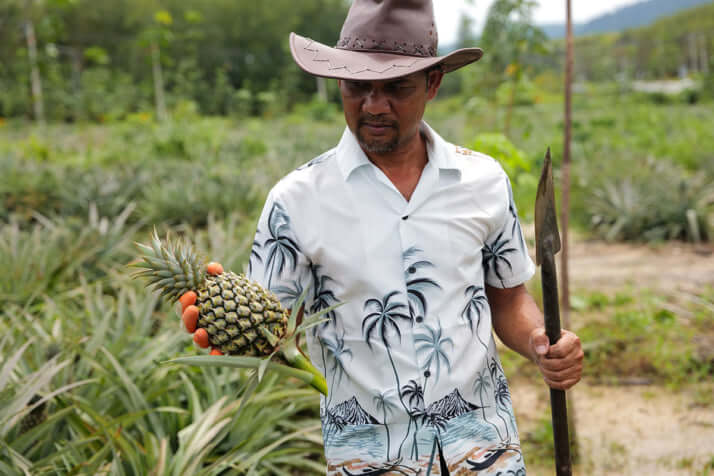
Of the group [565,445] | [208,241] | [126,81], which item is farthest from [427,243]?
[126,81]

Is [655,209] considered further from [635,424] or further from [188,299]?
[188,299]

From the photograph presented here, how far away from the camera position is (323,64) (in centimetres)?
Result: 157

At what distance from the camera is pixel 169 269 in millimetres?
1289

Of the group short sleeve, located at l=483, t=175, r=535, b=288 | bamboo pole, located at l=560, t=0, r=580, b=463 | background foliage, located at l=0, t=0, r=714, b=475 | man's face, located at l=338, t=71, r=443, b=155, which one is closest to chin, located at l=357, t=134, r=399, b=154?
man's face, located at l=338, t=71, r=443, b=155

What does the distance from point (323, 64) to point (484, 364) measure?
93 cm

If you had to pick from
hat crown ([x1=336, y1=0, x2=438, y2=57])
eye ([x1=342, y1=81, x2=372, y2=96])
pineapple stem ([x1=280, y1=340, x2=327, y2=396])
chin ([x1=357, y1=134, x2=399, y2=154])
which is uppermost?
hat crown ([x1=336, y1=0, x2=438, y2=57])

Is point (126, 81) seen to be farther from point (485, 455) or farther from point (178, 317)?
point (485, 455)

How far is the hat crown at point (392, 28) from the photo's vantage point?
1.59 m

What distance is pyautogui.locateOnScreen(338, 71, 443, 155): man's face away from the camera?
1561 millimetres

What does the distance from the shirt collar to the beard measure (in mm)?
46

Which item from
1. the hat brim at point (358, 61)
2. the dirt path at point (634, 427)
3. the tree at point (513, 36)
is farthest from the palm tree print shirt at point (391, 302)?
the tree at point (513, 36)

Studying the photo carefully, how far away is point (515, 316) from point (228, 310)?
0.93 metres

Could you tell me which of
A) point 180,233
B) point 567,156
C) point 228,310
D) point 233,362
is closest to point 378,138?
point 228,310

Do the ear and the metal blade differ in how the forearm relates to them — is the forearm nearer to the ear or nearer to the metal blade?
the metal blade
